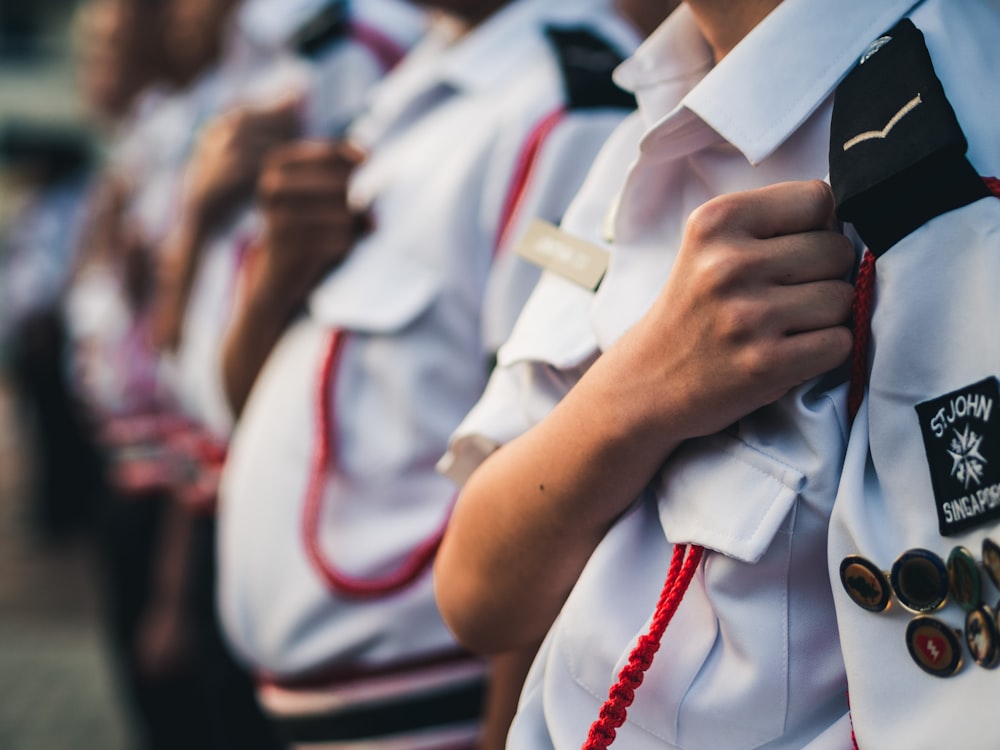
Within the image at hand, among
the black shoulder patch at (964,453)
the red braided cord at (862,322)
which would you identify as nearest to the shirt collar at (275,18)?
the red braided cord at (862,322)

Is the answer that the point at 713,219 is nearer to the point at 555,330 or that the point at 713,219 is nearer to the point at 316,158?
the point at 555,330

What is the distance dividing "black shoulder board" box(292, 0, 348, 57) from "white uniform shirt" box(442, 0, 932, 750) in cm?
125

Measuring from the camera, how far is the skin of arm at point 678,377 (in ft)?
2.29

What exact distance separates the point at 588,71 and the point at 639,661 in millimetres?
810

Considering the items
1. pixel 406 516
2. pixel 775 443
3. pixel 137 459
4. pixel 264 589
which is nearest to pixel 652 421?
pixel 775 443

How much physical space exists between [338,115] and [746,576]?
5.02 feet

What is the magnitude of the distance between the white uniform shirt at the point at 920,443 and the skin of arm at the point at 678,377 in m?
0.05

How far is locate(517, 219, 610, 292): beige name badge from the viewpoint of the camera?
962 millimetres

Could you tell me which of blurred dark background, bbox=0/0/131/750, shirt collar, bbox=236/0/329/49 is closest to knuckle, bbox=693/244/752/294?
shirt collar, bbox=236/0/329/49

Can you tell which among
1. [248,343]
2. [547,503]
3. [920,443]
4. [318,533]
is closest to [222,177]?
[248,343]

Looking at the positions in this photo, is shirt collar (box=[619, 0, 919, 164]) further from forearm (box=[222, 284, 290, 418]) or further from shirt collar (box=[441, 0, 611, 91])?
forearm (box=[222, 284, 290, 418])

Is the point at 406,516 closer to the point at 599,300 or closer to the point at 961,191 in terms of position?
the point at 599,300

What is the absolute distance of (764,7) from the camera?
0.83 m

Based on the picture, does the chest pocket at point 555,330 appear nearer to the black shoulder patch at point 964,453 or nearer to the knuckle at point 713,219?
the knuckle at point 713,219
